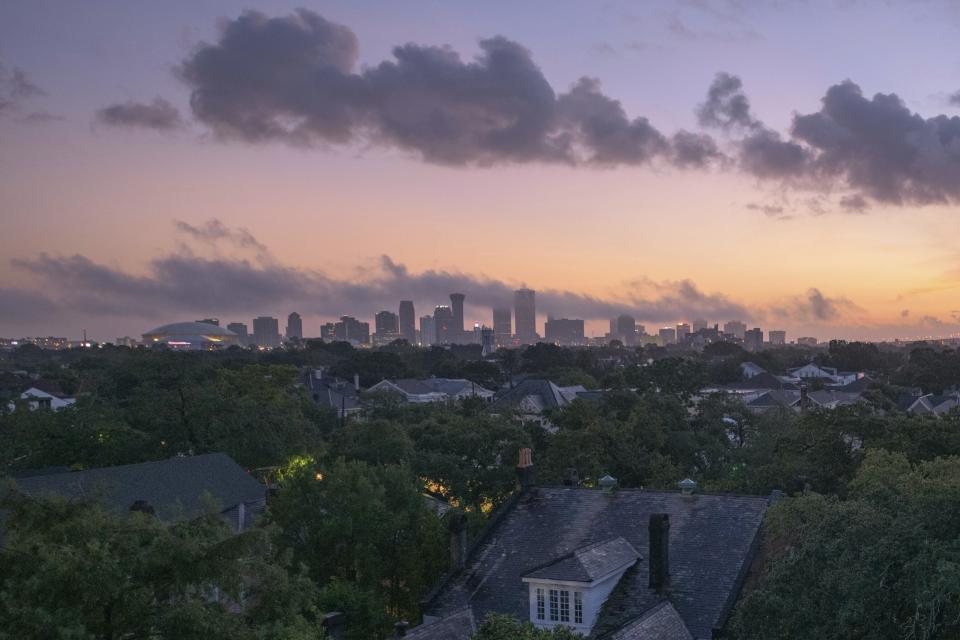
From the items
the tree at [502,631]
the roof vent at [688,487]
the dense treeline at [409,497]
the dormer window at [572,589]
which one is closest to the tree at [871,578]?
the dense treeline at [409,497]

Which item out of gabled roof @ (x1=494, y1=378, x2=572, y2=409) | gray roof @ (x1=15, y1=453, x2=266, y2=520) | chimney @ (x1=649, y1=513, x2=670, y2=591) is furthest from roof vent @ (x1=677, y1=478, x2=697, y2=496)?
gabled roof @ (x1=494, y1=378, x2=572, y2=409)

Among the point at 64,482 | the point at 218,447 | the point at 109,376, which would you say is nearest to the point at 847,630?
the point at 64,482

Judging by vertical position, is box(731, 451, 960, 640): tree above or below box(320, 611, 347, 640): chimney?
above

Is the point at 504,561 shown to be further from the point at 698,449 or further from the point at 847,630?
the point at 698,449

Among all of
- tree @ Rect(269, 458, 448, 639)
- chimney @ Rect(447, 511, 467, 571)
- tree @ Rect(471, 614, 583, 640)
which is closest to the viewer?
tree @ Rect(471, 614, 583, 640)

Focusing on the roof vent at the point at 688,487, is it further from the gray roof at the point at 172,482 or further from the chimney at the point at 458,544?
the gray roof at the point at 172,482

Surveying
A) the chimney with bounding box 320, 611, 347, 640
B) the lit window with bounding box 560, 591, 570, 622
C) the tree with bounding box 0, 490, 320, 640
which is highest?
the tree with bounding box 0, 490, 320, 640

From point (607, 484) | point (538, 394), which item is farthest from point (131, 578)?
point (538, 394)

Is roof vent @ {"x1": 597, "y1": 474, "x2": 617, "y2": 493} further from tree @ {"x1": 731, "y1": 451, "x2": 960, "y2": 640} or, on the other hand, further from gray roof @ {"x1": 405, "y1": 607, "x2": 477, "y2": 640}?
tree @ {"x1": 731, "y1": 451, "x2": 960, "y2": 640}
